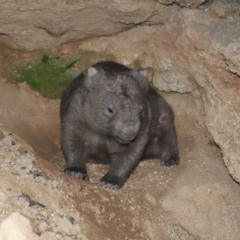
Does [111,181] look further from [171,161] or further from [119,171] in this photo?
[171,161]

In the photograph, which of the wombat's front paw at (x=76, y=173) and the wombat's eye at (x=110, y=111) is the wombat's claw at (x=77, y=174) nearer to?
the wombat's front paw at (x=76, y=173)

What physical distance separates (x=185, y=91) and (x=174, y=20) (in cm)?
82

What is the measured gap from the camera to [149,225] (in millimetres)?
5637

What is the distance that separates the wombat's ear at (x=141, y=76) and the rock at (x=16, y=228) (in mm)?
2140

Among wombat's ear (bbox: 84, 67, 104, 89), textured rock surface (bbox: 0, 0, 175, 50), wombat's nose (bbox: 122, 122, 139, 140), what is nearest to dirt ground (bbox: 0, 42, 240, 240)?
wombat's nose (bbox: 122, 122, 139, 140)

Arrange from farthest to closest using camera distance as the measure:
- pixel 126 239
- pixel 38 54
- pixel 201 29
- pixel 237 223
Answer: pixel 38 54, pixel 237 223, pixel 201 29, pixel 126 239

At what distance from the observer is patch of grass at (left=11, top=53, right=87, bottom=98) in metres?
6.99

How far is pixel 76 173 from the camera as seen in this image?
238 inches

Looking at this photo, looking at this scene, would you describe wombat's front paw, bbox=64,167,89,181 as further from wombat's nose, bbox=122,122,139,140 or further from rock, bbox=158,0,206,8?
rock, bbox=158,0,206,8

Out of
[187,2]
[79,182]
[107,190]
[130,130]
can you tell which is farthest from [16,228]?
[187,2]

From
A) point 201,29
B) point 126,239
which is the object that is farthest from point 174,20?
point 126,239

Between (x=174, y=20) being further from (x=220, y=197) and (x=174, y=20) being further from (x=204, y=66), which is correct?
(x=220, y=197)

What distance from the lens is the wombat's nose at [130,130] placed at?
5812mm

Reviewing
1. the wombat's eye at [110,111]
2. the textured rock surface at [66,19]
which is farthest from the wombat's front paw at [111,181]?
the textured rock surface at [66,19]
